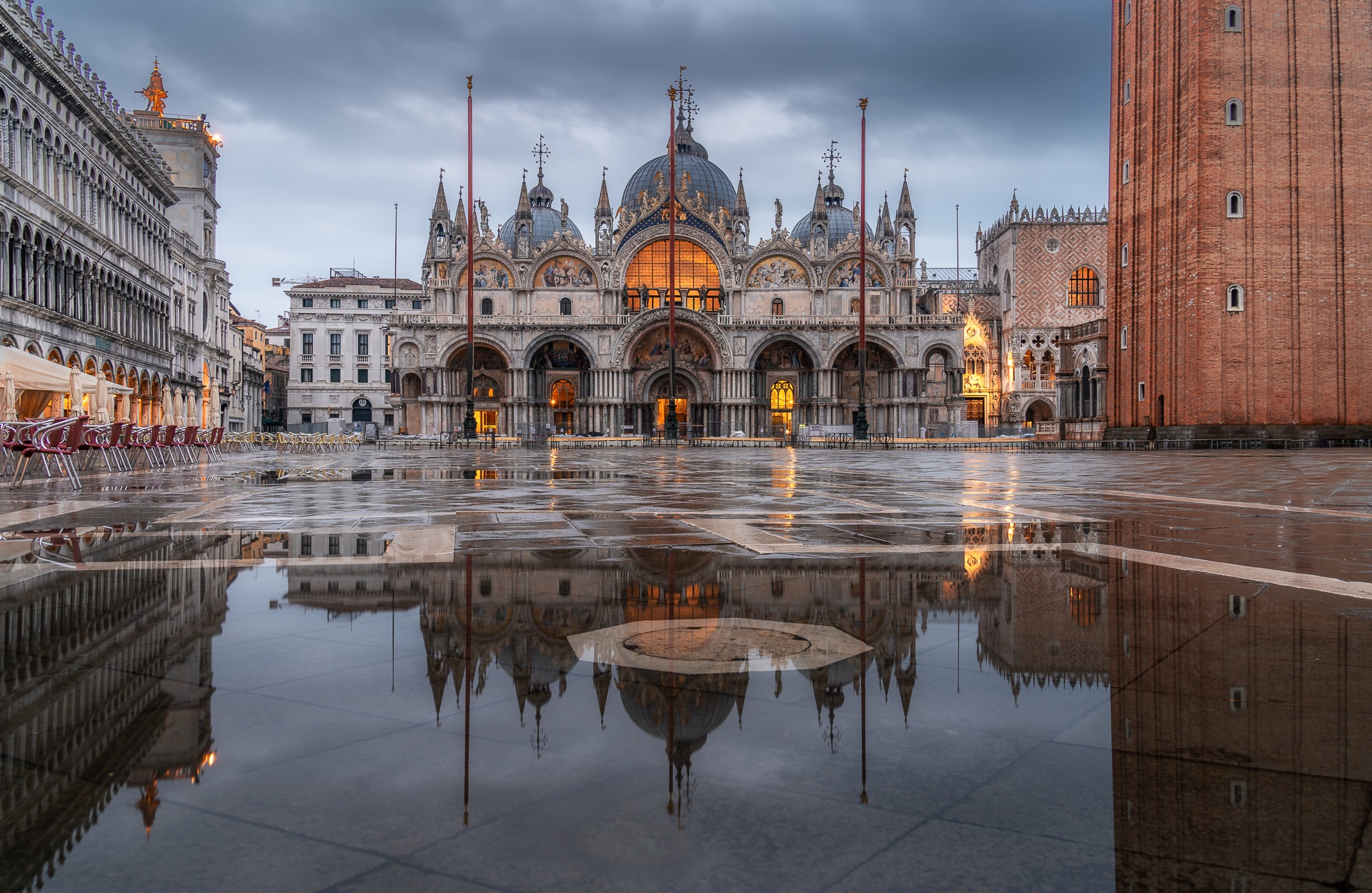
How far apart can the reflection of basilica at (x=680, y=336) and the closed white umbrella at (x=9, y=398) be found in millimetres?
36031

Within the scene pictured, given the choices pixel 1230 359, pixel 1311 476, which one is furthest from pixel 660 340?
pixel 1311 476

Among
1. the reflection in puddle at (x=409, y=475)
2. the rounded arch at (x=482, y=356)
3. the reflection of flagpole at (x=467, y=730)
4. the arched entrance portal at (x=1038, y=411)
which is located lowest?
the reflection of flagpole at (x=467, y=730)

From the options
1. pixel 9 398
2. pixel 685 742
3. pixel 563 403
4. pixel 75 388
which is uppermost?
pixel 563 403

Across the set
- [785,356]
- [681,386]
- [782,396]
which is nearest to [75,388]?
[681,386]

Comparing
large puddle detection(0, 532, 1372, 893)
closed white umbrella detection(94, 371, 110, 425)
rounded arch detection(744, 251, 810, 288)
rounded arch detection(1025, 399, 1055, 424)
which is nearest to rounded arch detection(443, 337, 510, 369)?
rounded arch detection(744, 251, 810, 288)

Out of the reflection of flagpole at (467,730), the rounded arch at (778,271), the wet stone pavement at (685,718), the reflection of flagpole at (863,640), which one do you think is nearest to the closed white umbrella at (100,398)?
the wet stone pavement at (685,718)

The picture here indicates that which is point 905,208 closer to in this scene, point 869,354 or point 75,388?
point 869,354

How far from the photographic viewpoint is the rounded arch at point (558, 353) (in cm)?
5322

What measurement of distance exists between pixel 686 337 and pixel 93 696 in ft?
171

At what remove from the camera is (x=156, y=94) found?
54.6 meters

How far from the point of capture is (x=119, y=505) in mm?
8945

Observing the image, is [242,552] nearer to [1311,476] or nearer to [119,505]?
[119,505]

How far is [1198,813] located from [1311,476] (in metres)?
15.6

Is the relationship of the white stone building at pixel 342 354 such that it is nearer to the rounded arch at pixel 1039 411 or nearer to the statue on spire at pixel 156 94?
the statue on spire at pixel 156 94
